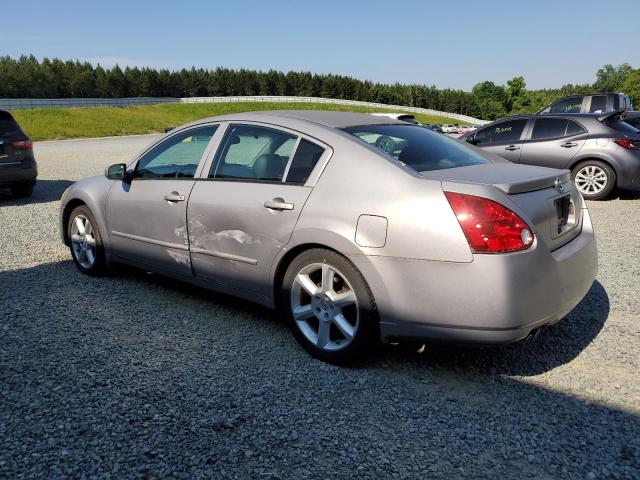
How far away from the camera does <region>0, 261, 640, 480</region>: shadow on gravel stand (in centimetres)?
235

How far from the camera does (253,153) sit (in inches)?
156

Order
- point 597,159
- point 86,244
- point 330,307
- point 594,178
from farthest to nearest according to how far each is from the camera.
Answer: point 594,178, point 597,159, point 86,244, point 330,307

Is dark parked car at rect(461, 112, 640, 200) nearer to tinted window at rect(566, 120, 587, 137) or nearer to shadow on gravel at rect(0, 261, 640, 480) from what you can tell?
tinted window at rect(566, 120, 587, 137)

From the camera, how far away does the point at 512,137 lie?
10.3 metres

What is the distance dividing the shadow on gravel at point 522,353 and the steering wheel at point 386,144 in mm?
1261

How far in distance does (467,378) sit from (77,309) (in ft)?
10.3

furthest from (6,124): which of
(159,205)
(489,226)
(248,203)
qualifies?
(489,226)

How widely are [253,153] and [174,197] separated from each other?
74 centimetres

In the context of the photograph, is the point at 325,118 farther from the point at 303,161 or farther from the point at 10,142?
the point at 10,142

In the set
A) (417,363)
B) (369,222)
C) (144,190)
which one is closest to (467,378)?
(417,363)

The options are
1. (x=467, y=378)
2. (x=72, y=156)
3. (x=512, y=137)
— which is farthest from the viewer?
(x=72, y=156)

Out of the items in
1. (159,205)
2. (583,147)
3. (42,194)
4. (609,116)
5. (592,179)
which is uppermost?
(609,116)

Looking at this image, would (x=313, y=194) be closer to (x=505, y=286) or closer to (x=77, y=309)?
(x=505, y=286)

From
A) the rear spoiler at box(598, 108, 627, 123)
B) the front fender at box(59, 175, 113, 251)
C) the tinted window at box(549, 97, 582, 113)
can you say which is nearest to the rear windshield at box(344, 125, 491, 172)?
the front fender at box(59, 175, 113, 251)
